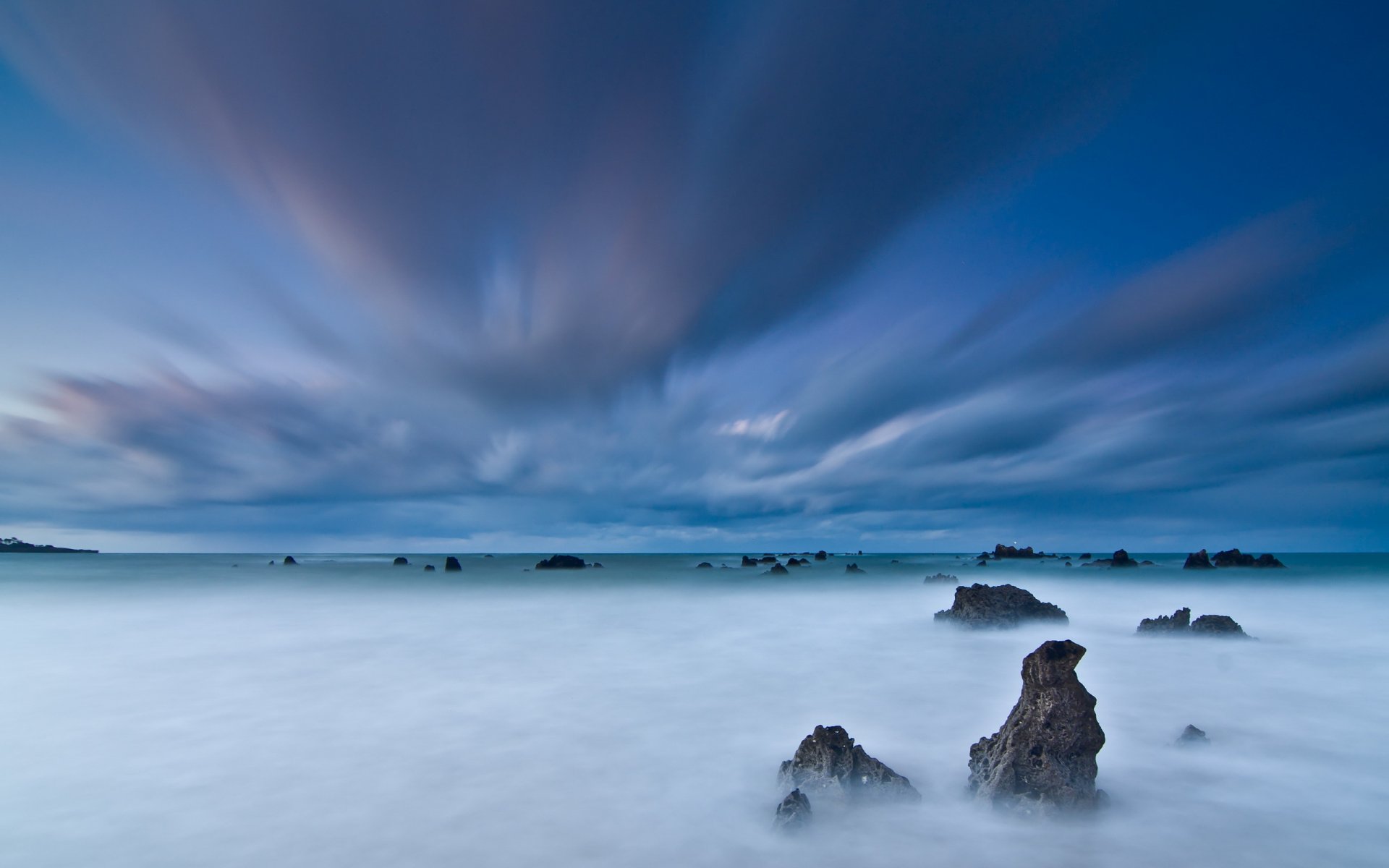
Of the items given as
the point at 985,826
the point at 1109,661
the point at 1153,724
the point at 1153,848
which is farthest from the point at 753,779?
the point at 1109,661

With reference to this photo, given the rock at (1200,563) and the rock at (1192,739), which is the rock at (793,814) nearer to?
the rock at (1192,739)

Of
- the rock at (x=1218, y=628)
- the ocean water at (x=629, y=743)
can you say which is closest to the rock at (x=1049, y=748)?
the ocean water at (x=629, y=743)

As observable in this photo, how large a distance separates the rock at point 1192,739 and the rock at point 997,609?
919cm

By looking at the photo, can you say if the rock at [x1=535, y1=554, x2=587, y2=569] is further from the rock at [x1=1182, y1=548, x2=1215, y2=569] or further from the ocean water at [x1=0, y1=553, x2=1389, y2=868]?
the rock at [x1=1182, y1=548, x2=1215, y2=569]

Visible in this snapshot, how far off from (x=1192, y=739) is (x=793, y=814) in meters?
5.33

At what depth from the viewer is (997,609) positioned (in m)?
16.6

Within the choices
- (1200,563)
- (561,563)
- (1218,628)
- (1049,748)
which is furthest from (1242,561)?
(1049,748)

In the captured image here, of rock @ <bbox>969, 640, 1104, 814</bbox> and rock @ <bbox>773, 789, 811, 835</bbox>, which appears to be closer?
rock @ <bbox>773, 789, 811, 835</bbox>

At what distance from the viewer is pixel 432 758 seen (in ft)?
23.4

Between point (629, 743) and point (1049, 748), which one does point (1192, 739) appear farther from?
point (629, 743)

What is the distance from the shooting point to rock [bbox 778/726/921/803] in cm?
555

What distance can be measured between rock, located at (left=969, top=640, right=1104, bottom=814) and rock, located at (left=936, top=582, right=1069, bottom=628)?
11.8 meters

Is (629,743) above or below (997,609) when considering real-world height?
below

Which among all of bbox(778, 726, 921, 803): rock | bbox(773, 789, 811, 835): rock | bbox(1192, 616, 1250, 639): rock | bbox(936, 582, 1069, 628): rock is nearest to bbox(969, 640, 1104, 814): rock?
bbox(778, 726, 921, 803): rock
